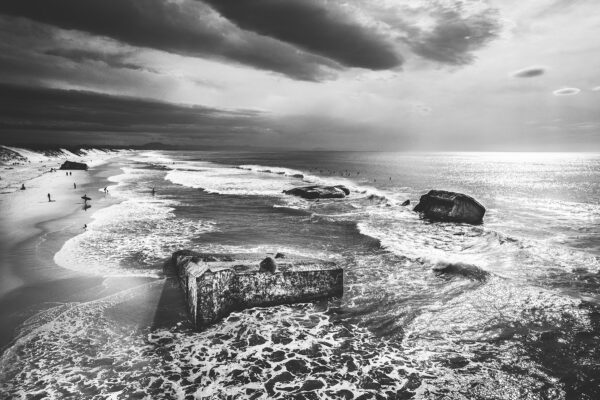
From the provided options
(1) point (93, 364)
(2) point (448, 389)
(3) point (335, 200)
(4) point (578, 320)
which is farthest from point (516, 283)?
(3) point (335, 200)

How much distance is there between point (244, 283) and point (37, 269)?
7.71m

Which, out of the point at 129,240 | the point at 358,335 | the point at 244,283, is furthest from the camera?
the point at 129,240

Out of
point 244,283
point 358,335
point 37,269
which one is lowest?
point 358,335

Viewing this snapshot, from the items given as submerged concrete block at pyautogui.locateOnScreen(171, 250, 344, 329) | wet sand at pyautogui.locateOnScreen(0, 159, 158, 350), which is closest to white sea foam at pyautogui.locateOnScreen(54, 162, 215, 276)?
wet sand at pyautogui.locateOnScreen(0, 159, 158, 350)

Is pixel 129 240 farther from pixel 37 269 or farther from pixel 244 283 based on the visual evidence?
pixel 244 283

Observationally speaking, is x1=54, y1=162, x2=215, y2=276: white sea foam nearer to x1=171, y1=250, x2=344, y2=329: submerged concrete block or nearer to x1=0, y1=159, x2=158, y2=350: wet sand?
x1=0, y1=159, x2=158, y2=350: wet sand

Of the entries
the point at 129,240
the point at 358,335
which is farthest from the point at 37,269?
the point at 358,335

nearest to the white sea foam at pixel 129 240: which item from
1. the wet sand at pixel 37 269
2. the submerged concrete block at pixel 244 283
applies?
the wet sand at pixel 37 269

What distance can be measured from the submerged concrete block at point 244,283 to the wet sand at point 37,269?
2.80 meters

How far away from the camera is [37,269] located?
10867 millimetres

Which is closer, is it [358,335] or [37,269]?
[358,335]

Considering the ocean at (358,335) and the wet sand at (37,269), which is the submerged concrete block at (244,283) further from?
the wet sand at (37,269)

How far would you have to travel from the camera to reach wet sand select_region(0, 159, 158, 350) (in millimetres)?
8422

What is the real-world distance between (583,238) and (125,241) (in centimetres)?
2337
